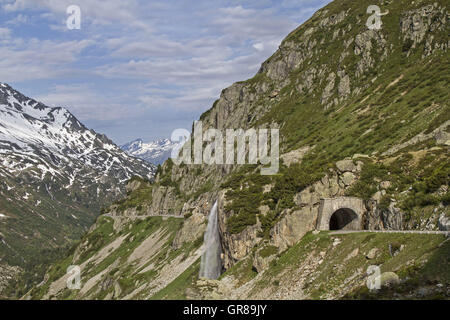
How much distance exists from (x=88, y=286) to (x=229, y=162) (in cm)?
6713

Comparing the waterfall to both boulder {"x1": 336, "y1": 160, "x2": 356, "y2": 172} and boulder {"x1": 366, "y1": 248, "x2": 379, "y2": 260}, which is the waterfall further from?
boulder {"x1": 366, "y1": 248, "x2": 379, "y2": 260}

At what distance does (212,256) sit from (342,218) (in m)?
31.8

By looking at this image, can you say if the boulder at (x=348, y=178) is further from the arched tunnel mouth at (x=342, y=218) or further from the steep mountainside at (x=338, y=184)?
the arched tunnel mouth at (x=342, y=218)

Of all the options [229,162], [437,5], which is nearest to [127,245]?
[229,162]

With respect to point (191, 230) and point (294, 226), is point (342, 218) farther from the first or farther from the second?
point (191, 230)

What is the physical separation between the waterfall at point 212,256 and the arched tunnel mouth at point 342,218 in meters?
24.3

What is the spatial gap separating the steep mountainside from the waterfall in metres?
2.28

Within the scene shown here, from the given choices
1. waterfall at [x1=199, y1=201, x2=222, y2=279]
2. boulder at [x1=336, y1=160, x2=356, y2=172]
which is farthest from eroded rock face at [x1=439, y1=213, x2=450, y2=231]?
waterfall at [x1=199, y1=201, x2=222, y2=279]

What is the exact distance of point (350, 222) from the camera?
59.8 m

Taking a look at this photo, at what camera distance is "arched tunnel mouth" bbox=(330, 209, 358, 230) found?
59.3m

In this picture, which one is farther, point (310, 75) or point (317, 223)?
point (310, 75)

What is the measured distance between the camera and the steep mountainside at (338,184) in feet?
152

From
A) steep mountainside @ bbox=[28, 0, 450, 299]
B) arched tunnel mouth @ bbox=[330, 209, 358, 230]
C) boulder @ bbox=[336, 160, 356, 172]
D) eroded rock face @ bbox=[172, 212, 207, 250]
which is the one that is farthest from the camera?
eroded rock face @ bbox=[172, 212, 207, 250]
